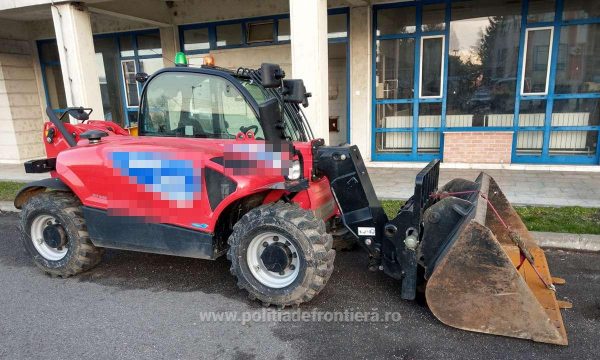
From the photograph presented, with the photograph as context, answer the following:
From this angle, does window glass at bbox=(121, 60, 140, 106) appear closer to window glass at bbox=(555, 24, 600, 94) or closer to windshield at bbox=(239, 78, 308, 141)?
windshield at bbox=(239, 78, 308, 141)

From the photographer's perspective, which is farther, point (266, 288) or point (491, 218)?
point (491, 218)

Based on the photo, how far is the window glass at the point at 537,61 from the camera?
8672mm

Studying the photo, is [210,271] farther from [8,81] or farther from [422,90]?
[8,81]

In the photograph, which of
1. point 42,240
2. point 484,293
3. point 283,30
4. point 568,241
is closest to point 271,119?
point 484,293

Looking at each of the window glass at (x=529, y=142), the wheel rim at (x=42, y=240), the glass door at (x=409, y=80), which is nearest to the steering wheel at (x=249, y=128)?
the wheel rim at (x=42, y=240)

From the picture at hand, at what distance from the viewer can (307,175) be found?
3.95 meters

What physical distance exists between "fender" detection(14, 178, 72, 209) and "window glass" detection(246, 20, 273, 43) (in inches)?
269

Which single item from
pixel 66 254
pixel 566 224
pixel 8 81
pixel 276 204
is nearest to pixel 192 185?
pixel 276 204

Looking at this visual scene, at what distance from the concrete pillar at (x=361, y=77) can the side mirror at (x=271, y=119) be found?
647 centimetres

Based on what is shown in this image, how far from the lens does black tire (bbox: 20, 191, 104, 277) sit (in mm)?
4445

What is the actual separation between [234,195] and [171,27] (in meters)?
8.87

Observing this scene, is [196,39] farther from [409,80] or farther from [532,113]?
[532,113]

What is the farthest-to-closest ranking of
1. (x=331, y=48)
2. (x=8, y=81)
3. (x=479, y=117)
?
(x=8, y=81)
(x=331, y=48)
(x=479, y=117)

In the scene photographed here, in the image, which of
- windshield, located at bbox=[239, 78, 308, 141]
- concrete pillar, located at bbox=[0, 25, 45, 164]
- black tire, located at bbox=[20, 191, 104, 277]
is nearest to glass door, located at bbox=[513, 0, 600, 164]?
windshield, located at bbox=[239, 78, 308, 141]
